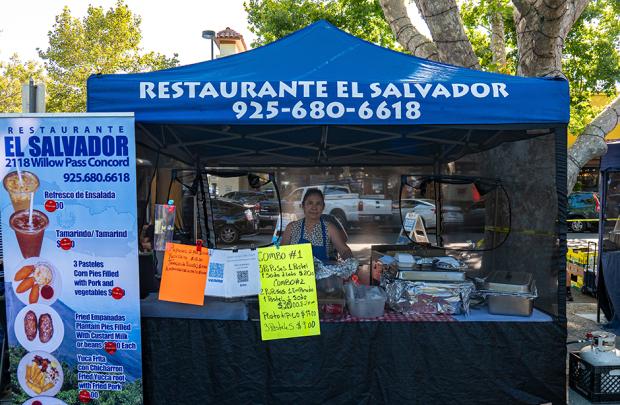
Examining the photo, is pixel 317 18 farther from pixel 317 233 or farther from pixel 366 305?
pixel 366 305

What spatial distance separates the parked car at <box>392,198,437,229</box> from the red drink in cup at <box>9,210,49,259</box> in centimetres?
388

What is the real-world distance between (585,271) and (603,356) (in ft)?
14.7

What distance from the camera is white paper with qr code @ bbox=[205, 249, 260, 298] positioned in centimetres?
317

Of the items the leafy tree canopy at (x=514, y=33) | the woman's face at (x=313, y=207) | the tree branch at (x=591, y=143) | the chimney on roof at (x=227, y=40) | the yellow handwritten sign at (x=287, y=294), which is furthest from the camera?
the chimney on roof at (x=227, y=40)

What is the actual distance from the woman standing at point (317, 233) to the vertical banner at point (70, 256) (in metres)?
1.82

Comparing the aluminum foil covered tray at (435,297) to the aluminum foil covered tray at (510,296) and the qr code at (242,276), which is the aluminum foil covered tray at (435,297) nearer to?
the aluminum foil covered tray at (510,296)

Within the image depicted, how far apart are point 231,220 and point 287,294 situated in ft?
9.83

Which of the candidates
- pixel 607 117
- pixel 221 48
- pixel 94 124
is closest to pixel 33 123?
pixel 94 124

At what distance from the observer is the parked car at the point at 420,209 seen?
5785 mm

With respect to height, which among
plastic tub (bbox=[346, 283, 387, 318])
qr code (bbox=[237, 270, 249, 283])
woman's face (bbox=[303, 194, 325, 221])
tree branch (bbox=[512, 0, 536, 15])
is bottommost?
plastic tub (bbox=[346, 283, 387, 318])

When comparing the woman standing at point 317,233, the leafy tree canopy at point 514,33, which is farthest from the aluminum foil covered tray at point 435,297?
the leafy tree canopy at point 514,33

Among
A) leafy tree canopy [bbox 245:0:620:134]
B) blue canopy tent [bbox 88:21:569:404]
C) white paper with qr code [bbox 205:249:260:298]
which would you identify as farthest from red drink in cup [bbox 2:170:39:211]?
leafy tree canopy [bbox 245:0:620:134]

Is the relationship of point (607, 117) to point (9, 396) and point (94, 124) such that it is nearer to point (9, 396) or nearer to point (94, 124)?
point (94, 124)

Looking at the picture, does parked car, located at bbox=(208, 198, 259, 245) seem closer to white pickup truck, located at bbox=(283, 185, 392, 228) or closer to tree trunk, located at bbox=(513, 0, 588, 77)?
white pickup truck, located at bbox=(283, 185, 392, 228)
